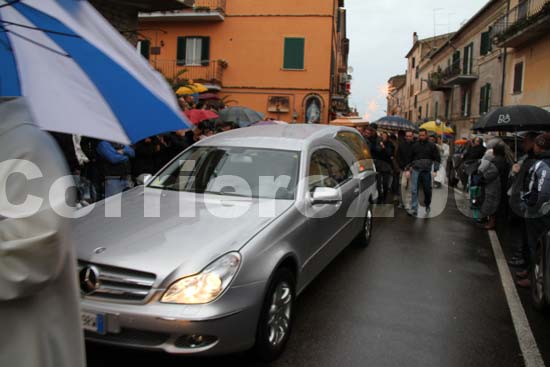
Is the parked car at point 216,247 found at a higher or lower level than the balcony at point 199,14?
lower

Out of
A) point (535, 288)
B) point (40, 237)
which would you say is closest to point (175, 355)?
point (40, 237)

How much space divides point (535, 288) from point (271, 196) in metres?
2.79

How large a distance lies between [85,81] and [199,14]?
23.3 m

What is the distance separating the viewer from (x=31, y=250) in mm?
Result: 1330

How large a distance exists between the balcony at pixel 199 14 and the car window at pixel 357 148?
18.4 metres

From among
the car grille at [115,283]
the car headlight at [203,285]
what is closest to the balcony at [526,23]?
the car headlight at [203,285]

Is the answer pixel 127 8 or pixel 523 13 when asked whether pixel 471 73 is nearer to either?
pixel 523 13

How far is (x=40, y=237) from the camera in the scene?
1.34m

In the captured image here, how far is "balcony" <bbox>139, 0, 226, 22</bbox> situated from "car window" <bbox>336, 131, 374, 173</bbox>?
725 inches

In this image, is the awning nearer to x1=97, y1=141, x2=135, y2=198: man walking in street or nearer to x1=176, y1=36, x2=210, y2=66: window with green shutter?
x1=97, y1=141, x2=135, y2=198: man walking in street

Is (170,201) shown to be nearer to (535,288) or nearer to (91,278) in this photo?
(91,278)

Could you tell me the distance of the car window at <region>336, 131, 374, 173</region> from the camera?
6.57m

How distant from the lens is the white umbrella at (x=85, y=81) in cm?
191

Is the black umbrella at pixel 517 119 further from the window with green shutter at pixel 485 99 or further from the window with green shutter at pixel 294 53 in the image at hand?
the window with green shutter at pixel 485 99
